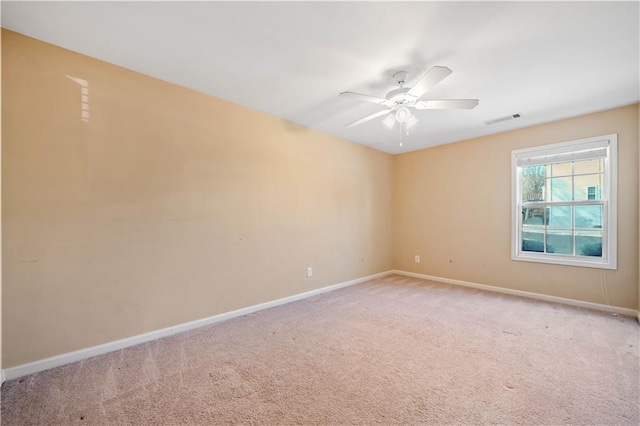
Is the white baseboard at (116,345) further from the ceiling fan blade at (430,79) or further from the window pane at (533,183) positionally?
the window pane at (533,183)

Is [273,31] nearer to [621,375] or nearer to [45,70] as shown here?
[45,70]

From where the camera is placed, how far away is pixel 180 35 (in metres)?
1.93

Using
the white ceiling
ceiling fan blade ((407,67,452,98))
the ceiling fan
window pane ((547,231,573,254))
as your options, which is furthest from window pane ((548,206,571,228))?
ceiling fan blade ((407,67,452,98))

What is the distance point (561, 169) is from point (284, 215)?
12.9ft

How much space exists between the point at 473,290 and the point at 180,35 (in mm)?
4830

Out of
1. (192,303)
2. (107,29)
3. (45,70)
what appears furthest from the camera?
(192,303)

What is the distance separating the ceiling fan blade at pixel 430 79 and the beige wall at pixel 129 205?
189cm

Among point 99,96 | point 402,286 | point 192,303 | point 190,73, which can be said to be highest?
point 190,73

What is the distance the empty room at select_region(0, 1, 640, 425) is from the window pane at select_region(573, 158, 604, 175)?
0.11ft

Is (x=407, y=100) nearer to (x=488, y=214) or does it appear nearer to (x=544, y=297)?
(x=488, y=214)

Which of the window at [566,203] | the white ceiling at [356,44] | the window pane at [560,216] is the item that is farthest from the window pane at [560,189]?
the white ceiling at [356,44]

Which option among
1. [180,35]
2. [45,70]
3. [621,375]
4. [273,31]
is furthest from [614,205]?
[45,70]

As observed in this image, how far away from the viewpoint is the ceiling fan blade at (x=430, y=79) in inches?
72.2

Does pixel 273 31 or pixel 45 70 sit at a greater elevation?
pixel 273 31
